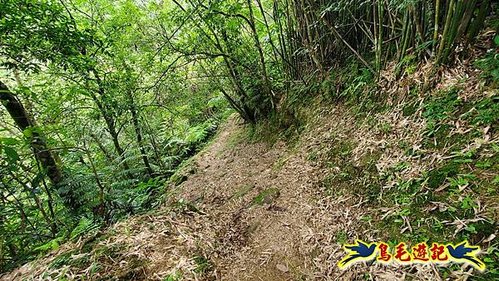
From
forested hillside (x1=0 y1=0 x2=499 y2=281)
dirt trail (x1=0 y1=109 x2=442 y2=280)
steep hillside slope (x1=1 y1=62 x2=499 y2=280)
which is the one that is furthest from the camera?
dirt trail (x1=0 y1=109 x2=442 y2=280)

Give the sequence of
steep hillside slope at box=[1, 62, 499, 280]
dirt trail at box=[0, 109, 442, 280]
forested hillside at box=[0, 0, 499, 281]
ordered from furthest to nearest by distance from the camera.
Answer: dirt trail at box=[0, 109, 442, 280] < forested hillside at box=[0, 0, 499, 281] < steep hillside slope at box=[1, 62, 499, 280]

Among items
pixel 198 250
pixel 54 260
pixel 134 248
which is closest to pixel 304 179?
pixel 198 250

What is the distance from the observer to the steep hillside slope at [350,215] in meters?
1.51

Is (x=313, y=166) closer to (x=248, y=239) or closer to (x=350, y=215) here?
(x=350, y=215)

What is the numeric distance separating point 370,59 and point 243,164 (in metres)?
2.76

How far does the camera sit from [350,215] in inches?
82.8

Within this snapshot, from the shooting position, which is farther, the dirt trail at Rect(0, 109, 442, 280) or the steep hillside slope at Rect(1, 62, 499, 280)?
the dirt trail at Rect(0, 109, 442, 280)

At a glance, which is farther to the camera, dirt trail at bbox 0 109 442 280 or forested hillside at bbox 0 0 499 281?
dirt trail at bbox 0 109 442 280

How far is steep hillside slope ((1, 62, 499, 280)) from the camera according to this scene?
1515mm

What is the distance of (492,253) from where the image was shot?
4.01 feet

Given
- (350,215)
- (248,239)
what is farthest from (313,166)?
(248,239)

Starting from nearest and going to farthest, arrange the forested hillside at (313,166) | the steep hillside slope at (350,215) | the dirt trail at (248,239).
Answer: the steep hillside slope at (350,215) → the forested hillside at (313,166) → the dirt trail at (248,239)

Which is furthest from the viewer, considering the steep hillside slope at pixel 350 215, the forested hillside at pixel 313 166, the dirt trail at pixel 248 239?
the dirt trail at pixel 248 239

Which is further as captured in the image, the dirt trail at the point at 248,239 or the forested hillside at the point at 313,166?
the dirt trail at the point at 248,239
